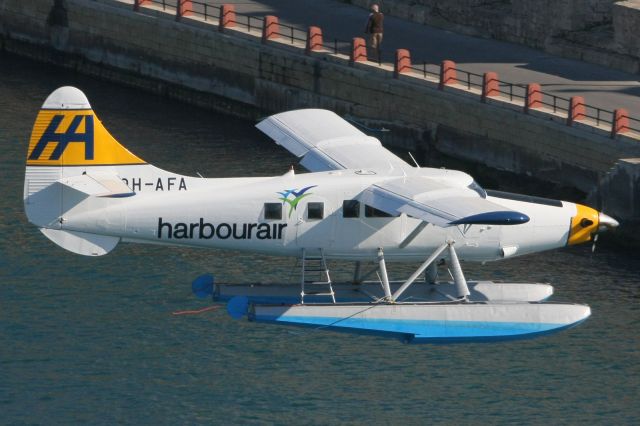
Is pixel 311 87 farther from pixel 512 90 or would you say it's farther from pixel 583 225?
pixel 583 225

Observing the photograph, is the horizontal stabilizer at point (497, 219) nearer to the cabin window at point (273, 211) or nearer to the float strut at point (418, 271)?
the float strut at point (418, 271)

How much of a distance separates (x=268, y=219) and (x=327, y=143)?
15.5ft

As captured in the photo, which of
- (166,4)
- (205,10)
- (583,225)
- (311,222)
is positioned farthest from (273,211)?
(166,4)

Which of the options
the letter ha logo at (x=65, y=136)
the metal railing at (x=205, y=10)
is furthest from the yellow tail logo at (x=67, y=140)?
the metal railing at (x=205, y=10)

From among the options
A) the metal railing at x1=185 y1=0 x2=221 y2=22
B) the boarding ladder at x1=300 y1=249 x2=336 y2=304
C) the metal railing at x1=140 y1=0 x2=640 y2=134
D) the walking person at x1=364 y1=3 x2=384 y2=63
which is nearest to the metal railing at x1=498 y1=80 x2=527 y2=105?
the metal railing at x1=140 y1=0 x2=640 y2=134

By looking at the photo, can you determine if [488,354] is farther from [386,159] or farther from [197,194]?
[197,194]

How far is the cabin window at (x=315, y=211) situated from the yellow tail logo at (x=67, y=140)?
5.08 metres

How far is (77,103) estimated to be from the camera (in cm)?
4978

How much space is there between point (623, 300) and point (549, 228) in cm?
701

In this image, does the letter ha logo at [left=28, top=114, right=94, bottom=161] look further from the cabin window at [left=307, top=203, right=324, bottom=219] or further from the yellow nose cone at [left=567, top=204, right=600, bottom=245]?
the yellow nose cone at [left=567, top=204, right=600, bottom=245]

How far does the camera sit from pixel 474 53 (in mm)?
74250

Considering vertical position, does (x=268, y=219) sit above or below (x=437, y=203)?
below

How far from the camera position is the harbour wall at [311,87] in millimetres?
65062

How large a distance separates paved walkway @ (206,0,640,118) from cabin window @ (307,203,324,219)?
19.6 m
